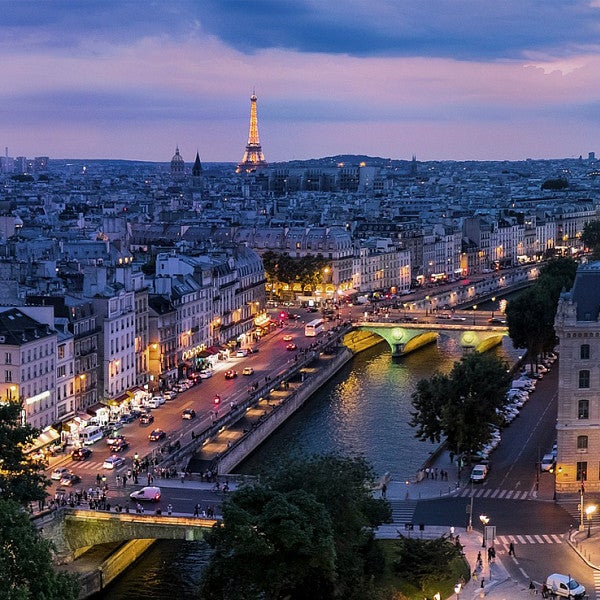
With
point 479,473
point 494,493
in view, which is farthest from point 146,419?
point 494,493

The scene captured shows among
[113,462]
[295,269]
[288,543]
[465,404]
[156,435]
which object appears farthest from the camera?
[295,269]

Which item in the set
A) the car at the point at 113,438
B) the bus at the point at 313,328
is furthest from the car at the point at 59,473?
the bus at the point at 313,328

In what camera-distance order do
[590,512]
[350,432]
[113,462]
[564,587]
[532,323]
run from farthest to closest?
[532,323]
[350,432]
[113,462]
[590,512]
[564,587]

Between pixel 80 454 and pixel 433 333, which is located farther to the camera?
pixel 433 333

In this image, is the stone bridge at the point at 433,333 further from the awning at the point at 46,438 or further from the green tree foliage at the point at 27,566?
the green tree foliage at the point at 27,566

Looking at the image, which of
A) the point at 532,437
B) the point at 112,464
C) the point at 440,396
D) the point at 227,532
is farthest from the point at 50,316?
the point at 227,532

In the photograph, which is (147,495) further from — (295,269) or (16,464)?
(295,269)

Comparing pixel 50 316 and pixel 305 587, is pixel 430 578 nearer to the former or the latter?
pixel 305 587
